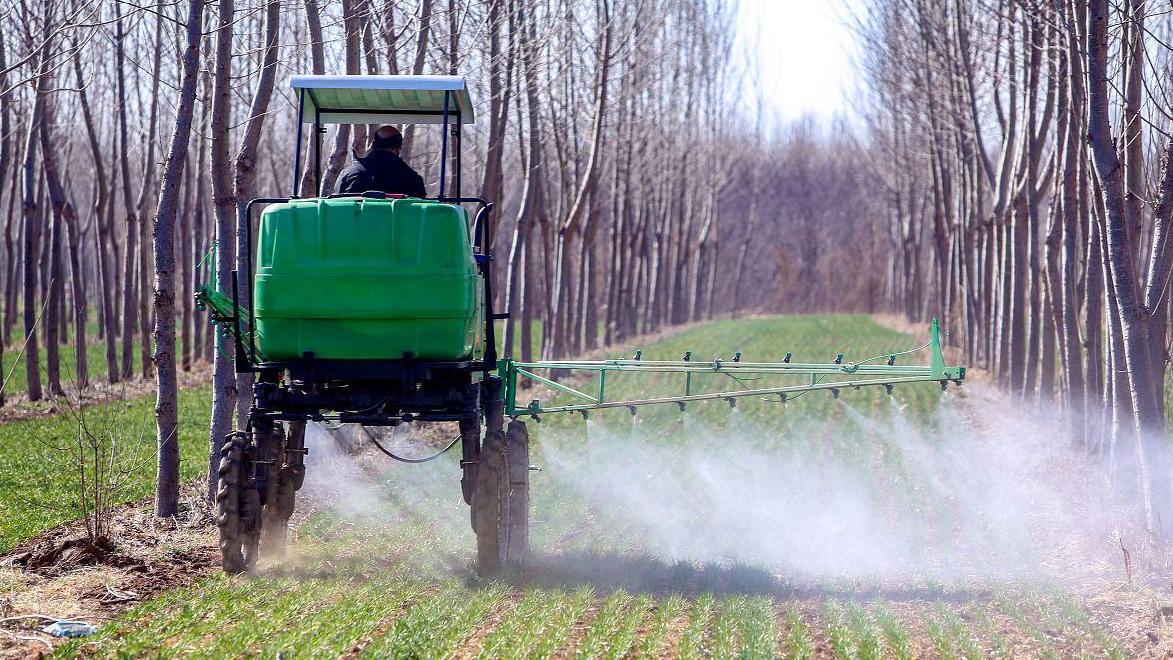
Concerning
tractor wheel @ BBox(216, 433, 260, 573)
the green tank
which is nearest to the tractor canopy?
the green tank

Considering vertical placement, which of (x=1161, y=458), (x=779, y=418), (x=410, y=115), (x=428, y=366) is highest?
(x=410, y=115)

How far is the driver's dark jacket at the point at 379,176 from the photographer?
25.8 feet

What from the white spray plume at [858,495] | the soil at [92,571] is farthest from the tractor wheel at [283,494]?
the white spray plume at [858,495]

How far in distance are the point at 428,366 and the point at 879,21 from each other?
61.1ft

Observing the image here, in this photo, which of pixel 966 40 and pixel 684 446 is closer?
pixel 684 446

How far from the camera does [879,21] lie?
23.5m

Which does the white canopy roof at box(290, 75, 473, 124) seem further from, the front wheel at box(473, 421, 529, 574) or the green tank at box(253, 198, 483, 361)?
the front wheel at box(473, 421, 529, 574)

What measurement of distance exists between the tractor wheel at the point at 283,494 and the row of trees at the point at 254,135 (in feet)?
4.21

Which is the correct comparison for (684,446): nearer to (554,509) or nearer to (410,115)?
(554,509)

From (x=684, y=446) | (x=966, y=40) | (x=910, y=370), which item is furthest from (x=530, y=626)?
(x=966, y=40)

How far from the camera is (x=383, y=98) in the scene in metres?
8.47

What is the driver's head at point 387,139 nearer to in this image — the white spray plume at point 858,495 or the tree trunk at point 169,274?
the tree trunk at point 169,274

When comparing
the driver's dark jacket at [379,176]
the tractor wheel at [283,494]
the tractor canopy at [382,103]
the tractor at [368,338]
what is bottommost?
the tractor wheel at [283,494]

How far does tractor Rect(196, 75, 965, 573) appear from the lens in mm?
7012
